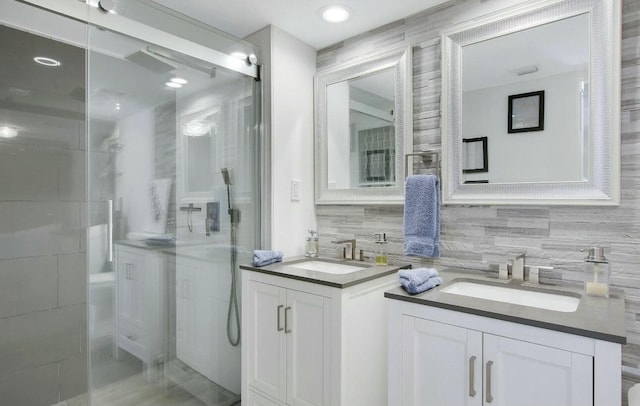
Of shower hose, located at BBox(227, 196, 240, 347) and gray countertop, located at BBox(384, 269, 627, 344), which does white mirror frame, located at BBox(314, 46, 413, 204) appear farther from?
gray countertop, located at BBox(384, 269, 627, 344)

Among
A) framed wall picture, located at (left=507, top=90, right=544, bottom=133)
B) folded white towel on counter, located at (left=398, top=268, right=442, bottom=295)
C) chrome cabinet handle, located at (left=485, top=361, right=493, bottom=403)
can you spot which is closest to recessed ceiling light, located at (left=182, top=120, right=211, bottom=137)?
folded white towel on counter, located at (left=398, top=268, right=442, bottom=295)

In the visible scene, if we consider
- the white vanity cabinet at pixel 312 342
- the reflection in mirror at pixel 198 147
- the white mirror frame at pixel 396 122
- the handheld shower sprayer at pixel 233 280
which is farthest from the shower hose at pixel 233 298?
the white mirror frame at pixel 396 122

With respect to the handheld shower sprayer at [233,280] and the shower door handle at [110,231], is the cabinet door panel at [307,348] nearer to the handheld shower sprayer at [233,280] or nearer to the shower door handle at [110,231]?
the handheld shower sprayer at [233,280]

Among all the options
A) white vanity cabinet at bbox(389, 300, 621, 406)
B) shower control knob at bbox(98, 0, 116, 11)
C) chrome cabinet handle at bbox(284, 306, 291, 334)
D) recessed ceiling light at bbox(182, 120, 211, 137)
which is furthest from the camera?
recessed ceiling light at bbox(182, 120, 211, 137)

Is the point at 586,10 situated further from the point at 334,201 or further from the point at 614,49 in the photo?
the point at 334,201

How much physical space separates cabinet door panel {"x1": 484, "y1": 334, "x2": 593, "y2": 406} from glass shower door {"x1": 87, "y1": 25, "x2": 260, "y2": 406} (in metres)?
1.39

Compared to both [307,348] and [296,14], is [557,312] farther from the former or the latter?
[296,14]

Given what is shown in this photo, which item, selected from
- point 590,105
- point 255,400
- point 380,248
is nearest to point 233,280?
point 255,400

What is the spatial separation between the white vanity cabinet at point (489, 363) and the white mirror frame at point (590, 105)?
2.34 feet

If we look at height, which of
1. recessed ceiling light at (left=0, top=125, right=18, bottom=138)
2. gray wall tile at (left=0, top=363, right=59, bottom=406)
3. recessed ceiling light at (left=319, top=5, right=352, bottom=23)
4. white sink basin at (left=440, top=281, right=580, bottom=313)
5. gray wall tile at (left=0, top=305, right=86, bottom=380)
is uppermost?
recessed ceiling light at (left=319, top=5, right=352, bottom=23)

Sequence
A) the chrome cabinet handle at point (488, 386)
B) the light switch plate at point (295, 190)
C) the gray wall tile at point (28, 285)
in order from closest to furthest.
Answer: the chrome cabinet handle at point (488, 386) → the gray wall tile at point (28, 285) → the light switch plate at point (295, 190)

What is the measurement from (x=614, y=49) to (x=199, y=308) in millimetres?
2255

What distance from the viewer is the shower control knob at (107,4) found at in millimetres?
1506

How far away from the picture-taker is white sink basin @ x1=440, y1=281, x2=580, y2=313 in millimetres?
1376
